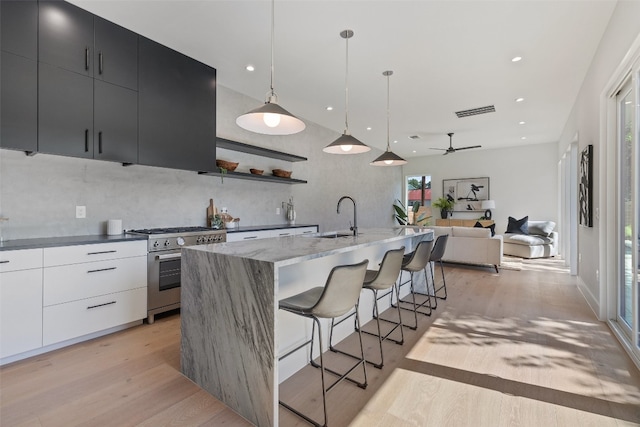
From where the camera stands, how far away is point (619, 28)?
244cm

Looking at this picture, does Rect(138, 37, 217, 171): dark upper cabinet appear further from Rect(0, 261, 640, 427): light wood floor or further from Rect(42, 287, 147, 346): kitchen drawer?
Rect(0, 261, 640, 427): light wood floor

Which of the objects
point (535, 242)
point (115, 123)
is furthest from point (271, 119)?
point (535, 242)

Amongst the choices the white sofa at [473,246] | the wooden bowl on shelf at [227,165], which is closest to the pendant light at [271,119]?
the wooden bowl on shelf at [227,165]

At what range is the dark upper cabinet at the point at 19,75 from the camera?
2172mm

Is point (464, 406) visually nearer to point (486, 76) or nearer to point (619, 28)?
point (619, 28)

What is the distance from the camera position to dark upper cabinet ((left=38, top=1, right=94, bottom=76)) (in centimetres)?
236

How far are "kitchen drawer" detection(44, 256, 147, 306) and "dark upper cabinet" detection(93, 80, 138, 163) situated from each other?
948mm

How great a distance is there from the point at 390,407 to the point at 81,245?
8.46 ft

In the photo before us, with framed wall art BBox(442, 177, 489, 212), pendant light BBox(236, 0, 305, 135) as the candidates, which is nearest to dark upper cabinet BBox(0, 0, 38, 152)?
pendant light BBox(236, 0, 305, 135)

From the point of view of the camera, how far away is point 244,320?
1.65 meters

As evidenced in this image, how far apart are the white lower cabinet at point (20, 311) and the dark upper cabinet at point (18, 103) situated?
0.96 metres

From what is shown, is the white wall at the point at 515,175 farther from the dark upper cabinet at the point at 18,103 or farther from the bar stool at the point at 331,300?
the dark upper cabinet at the point at 18,103

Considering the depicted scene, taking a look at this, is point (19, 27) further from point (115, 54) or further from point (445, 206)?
point (445, 206)

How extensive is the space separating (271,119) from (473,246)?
471 cm
